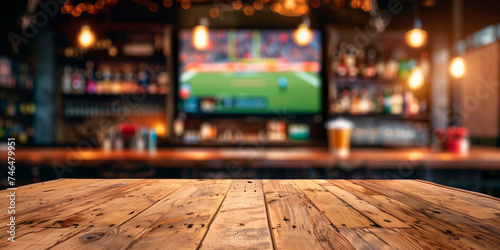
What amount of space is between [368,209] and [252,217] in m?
0.37

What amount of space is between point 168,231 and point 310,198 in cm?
54

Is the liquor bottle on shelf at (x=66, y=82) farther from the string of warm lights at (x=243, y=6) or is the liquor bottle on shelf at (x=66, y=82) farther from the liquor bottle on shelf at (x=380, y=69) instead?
the liquor bottle on shelf at (x=380, y=69)

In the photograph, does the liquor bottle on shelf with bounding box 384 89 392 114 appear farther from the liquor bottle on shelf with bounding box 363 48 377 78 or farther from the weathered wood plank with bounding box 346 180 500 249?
the weathered wood plank with bounding box 346 180 500 249

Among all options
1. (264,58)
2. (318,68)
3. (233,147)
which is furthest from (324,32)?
(233,147)

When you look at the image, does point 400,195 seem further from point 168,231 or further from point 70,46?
point 70,46

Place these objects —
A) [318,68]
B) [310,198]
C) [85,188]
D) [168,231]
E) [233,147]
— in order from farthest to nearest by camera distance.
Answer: [318,68], [233,147], [85,188], [310,198], [168,231]

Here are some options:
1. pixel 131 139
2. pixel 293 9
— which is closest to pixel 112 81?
pixel 131 139

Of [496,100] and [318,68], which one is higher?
[318,68]

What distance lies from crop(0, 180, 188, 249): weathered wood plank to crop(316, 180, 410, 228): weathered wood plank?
0.66m

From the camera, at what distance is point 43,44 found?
14.5 ft

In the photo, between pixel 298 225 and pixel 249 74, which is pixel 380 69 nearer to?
pixel 249 74

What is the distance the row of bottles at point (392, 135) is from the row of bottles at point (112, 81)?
2882 mm

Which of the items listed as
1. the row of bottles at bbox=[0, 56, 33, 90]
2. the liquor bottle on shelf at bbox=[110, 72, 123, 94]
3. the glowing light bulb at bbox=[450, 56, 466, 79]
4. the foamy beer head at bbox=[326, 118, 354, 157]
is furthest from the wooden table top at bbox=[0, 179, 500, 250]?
the row of bottles at bbox=[0, 56, 33, 90]

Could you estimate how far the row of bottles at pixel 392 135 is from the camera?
427 centimetres
